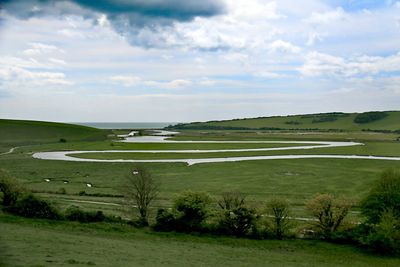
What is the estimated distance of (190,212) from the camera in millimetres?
42281

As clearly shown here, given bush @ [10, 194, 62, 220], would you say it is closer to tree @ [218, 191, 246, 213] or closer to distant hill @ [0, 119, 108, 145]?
tree @ [218, 191, 246, 213]

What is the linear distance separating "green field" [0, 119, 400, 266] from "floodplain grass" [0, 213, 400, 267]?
0.08 metres

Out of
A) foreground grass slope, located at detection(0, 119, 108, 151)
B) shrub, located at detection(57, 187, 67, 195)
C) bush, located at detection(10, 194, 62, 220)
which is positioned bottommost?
shrub, located at detection(57, 187, 67, 195)

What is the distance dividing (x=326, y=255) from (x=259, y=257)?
7009mm

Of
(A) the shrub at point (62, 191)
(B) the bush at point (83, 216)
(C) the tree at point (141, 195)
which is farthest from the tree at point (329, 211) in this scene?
(A) the shrub at point (62, 191)

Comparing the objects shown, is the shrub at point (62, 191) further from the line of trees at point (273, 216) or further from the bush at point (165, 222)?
the bush at point (165, 222)

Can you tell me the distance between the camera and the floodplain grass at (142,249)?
26.8 meters

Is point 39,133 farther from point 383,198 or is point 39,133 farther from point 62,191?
point 383,198

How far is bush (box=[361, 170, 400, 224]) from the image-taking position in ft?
135

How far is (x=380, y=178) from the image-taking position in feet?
145

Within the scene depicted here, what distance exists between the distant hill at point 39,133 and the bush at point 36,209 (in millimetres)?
112197

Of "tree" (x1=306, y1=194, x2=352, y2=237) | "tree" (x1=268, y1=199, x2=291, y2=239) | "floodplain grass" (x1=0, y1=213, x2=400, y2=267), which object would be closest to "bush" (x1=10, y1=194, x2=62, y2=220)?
"floodplain grass" (x1=0, y1=213, x2=400, y2=267)

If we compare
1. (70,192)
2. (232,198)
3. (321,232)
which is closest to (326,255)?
(321,232)

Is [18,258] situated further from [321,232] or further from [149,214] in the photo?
[321,232]
